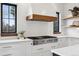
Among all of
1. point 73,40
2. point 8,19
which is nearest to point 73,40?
point 73,40

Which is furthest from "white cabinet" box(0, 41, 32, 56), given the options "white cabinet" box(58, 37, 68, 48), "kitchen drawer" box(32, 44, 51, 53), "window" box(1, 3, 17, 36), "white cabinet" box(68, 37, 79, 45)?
"white cabinet" box(68, 37, 79, 45)

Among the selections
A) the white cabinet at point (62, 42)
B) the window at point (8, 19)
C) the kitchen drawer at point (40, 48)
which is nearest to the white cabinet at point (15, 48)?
the kitchen drawer at point (40, 48)

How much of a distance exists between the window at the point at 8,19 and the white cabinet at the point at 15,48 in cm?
72

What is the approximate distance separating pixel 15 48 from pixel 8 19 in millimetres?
1062

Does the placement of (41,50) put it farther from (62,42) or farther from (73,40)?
(73,40)

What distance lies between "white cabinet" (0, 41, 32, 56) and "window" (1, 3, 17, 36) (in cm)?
72

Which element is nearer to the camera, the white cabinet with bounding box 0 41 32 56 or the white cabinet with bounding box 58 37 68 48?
the white cabinet with bounding box 0 41 32 56

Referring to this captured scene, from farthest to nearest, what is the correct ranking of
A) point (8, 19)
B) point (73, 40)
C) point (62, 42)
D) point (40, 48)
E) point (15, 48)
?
point (73, 40) < point (62, 42) < point (8, 19) < point (40, 48) < point (15, 48)

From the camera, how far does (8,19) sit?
328cm

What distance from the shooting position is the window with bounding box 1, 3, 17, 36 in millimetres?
3160

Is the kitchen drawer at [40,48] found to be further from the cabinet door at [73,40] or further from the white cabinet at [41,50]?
the cabinet door at [73,40]

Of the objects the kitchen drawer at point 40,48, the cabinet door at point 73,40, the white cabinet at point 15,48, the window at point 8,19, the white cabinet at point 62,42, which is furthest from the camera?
the cabinet door at point 73,40

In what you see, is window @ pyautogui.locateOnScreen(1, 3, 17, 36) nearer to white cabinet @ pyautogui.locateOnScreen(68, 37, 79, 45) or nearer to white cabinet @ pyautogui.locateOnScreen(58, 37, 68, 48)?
white cabinet @ pyautogui.locateOnScreen(58, 37, 68, 48)

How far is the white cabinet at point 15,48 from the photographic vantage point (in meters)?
2.49
